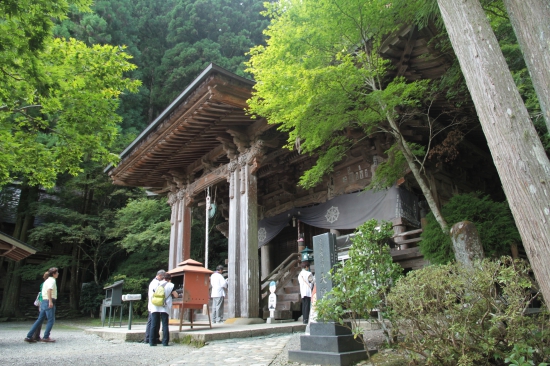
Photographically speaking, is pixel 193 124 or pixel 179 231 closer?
pixel 193 124

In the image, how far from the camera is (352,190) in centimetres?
1110

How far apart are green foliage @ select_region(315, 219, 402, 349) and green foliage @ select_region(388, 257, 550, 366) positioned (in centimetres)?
59

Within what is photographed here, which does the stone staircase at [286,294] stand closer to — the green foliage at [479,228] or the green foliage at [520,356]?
the green foliage at [479,228]

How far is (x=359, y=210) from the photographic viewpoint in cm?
1059

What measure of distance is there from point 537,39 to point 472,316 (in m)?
2.49

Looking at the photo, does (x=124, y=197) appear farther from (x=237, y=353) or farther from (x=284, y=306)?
(x=237, y=353)

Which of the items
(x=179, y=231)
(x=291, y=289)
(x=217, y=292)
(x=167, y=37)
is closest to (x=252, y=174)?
(x=217, y=292)

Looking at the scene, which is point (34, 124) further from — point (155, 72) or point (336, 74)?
point (155, 72)

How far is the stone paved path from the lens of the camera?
466 centimetres

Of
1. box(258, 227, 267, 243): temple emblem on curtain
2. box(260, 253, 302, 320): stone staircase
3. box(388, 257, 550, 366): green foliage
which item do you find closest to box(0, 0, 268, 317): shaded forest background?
box(258, 227, 267, 243): temple emblem on curtain

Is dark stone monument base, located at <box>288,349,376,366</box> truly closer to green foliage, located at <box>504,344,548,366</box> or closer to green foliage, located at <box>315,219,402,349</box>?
green foliage, located at <box>315,219,402,349</box>

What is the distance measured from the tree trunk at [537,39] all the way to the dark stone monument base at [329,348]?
2.89m

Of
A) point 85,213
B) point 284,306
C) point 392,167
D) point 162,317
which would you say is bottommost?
point 162,317

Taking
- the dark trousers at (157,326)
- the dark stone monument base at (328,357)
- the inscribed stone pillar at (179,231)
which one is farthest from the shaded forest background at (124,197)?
the dark stone monument base at (328,357)
